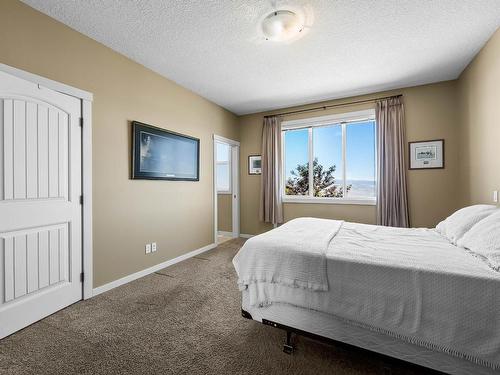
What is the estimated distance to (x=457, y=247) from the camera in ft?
5.61

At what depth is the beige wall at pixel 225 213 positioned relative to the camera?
17.6ft

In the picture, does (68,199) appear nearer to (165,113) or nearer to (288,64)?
(165,113)

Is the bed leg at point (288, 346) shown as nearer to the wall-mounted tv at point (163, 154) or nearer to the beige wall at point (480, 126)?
the wall-mounted tv at point (163, 154)

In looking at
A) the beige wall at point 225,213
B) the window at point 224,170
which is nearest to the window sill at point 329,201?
the beige wall at point 225,213

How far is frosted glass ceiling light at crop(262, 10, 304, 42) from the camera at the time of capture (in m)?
2.04

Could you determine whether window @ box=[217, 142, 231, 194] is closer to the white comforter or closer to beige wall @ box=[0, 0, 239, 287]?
beige wall @ box=[0, 0, 239, 287]

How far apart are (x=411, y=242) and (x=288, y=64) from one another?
2487mm

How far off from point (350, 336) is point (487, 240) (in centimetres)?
105

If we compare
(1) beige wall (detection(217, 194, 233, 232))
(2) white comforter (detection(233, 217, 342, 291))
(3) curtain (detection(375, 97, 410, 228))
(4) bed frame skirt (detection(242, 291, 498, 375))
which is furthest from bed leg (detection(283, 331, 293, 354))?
(1) beige wall (detection(217, 194, 233, 232))

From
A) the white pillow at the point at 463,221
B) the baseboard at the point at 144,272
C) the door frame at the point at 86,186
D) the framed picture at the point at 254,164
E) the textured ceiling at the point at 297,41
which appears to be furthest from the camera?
the framed picture at the point at 254,164

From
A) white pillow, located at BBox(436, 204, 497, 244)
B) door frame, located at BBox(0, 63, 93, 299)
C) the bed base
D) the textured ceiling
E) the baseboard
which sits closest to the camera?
the bed base

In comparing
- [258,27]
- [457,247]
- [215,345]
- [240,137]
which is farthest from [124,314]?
[240,137]

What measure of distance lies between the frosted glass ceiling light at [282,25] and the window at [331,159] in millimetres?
2314

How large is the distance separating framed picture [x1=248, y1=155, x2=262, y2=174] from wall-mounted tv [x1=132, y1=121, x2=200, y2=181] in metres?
Answer: 1.42
